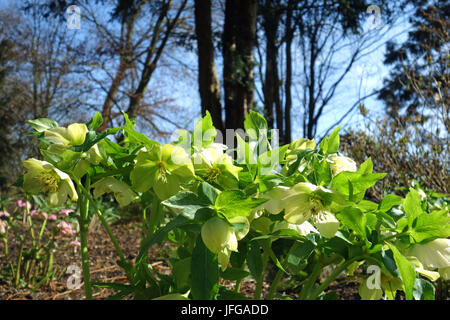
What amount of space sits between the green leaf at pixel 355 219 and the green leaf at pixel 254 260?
11 centimetres

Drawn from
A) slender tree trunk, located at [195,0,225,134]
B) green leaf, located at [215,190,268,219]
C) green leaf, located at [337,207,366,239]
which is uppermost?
slender tree trunk, located at [195,0,225,134]

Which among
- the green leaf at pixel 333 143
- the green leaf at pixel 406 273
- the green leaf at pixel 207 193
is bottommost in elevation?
the green leaf at pixel 406 273

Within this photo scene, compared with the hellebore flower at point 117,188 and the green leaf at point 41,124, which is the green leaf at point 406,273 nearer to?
the hellebore flower at point 117,188

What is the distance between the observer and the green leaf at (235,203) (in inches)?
15.1

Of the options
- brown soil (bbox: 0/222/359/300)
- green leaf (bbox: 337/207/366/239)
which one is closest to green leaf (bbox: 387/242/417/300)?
green leaf (bbox: 337/207/366/239)

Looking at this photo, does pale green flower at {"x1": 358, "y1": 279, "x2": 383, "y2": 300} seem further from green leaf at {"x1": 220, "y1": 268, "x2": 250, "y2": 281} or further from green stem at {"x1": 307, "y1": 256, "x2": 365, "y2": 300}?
green leaf at {"x1": 220, "y1": 268, "x2": 250, "y2": 281}

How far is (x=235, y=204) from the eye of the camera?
1.28 feet

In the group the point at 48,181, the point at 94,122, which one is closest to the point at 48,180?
the point at 48,181

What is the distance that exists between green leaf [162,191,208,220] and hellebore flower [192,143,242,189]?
0.22 feet

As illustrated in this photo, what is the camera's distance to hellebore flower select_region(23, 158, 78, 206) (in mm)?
489

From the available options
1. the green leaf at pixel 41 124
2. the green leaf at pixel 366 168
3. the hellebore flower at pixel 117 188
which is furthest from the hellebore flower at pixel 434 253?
the green leaf at pixel 41 124

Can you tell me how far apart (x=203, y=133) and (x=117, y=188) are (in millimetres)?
145

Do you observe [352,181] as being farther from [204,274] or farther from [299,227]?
[204,274]
